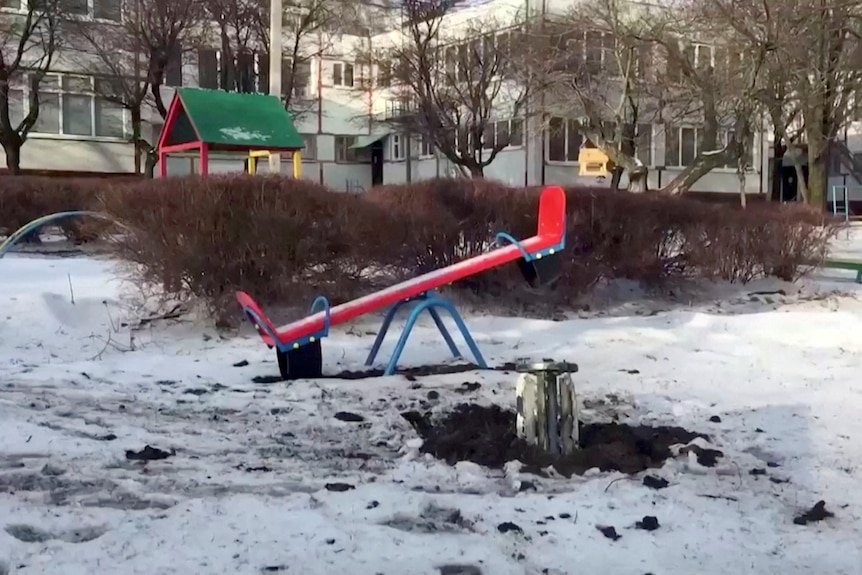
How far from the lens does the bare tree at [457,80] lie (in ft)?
91.0

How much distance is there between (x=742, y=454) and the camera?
476cm

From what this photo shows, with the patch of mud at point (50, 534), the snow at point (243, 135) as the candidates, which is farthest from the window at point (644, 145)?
the patch of mud at point (50, 534)

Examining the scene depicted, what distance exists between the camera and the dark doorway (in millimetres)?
39875

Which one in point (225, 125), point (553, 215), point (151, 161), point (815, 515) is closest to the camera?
point (815, 515)

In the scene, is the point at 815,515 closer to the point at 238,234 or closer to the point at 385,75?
the point at 238,234

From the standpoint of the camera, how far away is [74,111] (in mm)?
31734

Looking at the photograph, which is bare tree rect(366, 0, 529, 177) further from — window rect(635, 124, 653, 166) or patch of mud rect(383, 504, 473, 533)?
patch of mud rect(383, 504, 473, 533)

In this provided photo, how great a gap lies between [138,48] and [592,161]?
13.3 metres

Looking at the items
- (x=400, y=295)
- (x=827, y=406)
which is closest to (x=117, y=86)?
(x=400, y=295)

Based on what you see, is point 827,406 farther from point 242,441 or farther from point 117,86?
point 117,86

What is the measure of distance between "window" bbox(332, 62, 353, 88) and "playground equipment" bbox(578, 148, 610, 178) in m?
12.8

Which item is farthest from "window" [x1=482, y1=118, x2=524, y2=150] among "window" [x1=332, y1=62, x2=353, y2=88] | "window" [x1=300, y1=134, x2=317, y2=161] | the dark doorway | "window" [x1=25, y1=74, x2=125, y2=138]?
"window" [x1=25, y1=74, x2=125, y2=138]

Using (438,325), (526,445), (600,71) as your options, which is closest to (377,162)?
(600,71)

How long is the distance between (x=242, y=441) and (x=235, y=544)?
1.46 m
